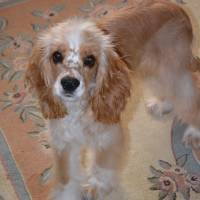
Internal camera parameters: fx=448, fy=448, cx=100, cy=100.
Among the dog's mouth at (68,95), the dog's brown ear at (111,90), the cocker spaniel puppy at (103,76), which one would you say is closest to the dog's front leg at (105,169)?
the cocker spaniel puppy at (103,76)

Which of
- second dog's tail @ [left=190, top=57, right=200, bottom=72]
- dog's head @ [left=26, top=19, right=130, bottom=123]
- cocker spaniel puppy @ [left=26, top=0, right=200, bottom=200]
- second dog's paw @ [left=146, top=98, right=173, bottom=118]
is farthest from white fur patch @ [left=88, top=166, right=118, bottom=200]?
second dog's tail @ [left=190, top=57, right=200, bottom=72]

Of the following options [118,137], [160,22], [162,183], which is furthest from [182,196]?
[160,22]

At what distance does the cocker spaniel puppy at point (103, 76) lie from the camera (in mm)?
1409

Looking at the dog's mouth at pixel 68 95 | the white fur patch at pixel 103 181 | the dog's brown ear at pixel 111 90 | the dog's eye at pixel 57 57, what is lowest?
the white fur patch at pixel 103 181

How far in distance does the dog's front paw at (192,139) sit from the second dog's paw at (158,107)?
156 millimetres

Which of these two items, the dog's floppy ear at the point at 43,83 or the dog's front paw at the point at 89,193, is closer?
the dog's floppy ear at the point at 43,83

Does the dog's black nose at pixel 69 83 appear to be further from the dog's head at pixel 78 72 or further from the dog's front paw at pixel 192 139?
the dog's front paw at pixel 192 139

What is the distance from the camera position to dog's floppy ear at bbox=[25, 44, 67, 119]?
147cm

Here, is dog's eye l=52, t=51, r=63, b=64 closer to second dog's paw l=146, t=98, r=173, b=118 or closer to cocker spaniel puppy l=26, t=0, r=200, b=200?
cocker spaniel puppy l=26, t=0, r=200, b=200

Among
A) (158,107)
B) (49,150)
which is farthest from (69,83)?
(158,107)

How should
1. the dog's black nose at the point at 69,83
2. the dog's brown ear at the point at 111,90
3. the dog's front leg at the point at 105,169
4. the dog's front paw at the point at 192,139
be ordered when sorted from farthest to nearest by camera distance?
the dog's front paw at the point at 192,139
the dog's front leg at the point at 105,169
the dog's brown ear at the point at 111,90
the dog's black nose at the point at 69,83

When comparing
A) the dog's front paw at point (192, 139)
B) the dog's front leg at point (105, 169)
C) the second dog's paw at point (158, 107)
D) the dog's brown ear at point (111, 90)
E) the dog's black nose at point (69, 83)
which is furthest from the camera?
the second dog's paw at point (158, 107)

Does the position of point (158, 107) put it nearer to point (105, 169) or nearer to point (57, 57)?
point (105, 169)

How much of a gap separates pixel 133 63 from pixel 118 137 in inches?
10.8
